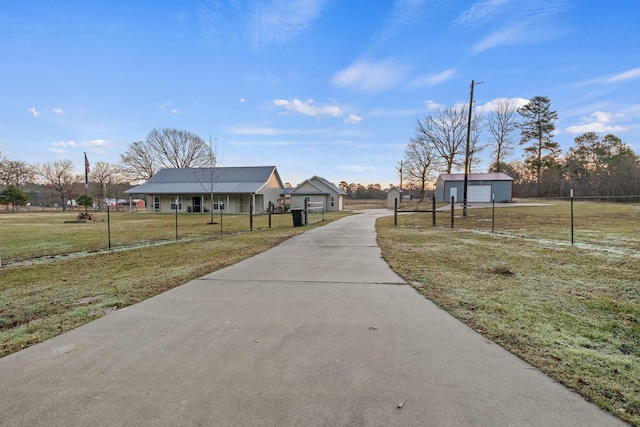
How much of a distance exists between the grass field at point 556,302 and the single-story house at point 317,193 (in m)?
29.3

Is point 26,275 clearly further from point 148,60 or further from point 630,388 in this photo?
point 148,60

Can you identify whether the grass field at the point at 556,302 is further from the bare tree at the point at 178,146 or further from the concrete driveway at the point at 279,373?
the bare tree at the point at 178,146

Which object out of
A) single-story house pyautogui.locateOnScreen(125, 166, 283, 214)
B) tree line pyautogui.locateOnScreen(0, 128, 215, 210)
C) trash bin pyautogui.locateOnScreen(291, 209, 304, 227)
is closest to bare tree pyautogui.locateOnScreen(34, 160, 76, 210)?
tree line pyautogui.locateOnScreen(0, 128, 215, 210)

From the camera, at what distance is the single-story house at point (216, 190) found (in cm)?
3475

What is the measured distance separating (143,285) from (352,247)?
5.52m

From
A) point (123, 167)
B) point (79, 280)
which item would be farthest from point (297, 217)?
point (123, 167)

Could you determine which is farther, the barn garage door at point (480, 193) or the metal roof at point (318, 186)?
the metal roof at point (318, 186)

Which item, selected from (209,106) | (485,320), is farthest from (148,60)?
(485,320)

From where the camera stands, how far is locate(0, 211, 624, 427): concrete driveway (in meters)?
1.85

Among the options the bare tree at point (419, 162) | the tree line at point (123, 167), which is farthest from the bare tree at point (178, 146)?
the bare tree at point (419, 162)

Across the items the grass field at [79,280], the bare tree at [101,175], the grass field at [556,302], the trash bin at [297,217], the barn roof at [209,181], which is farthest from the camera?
the bare tree at [101,175]

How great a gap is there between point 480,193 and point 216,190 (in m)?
30.5

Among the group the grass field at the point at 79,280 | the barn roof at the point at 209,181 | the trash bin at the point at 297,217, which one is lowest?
the grass field at the point at 79,280

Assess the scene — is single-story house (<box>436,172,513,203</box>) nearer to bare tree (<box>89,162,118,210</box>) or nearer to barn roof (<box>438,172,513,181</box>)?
barn roof (<box>438,172,513,181</box>)
